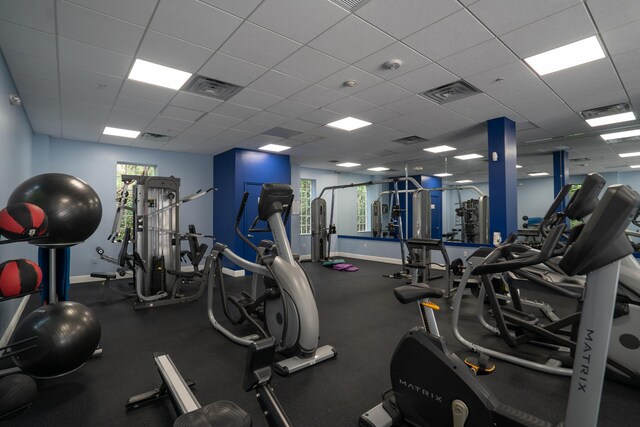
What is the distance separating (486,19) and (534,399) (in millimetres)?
2773

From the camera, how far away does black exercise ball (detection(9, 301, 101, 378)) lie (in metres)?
2.02

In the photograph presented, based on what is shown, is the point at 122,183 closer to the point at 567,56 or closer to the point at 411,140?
the point at 411,140

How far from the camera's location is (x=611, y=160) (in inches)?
328

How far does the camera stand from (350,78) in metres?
3.38

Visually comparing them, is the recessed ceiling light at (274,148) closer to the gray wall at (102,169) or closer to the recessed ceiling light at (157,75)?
the gray wall at (102,169)

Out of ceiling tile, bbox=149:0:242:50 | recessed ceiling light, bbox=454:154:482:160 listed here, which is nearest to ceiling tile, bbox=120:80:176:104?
ceiling tile, bbox=149:0:242:50

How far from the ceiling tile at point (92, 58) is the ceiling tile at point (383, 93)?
2520mm

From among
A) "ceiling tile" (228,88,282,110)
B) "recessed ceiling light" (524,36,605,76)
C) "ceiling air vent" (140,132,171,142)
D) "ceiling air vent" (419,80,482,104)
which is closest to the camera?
"recessed ceiling light" (524,36,605,76)

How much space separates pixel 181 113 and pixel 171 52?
1735 mm

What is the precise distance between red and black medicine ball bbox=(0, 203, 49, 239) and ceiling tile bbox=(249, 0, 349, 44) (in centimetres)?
192

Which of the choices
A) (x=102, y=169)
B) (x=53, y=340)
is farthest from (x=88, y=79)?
(x=102, y=169)

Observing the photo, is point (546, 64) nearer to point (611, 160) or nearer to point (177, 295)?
point (177, 295)

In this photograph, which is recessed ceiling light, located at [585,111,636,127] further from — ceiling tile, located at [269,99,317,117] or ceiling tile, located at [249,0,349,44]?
ceiling tile, located at [249,0,349,44]

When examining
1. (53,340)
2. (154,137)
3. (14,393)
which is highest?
(154,137)
